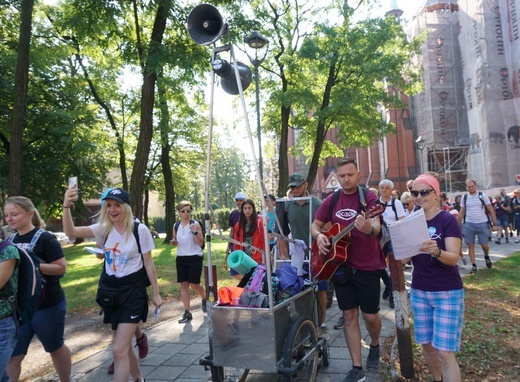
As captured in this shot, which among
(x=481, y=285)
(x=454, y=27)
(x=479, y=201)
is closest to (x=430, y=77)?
(x=454, y=27)

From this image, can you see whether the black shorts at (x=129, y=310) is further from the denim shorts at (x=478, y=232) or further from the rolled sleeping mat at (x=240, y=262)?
the denim shorts at (x=478, y=232)

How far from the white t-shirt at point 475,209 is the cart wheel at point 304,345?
23.4 ft

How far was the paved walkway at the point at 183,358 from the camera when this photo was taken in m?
4.40

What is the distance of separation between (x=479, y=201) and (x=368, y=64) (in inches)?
392

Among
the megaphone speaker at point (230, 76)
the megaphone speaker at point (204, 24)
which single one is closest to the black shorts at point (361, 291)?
the megaphone speaker at point (230, 76)

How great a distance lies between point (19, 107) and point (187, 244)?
4606mm

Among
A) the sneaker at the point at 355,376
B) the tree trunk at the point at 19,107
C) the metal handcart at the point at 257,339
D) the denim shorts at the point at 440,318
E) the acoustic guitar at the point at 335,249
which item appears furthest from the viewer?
the tree trunk at the point at 19,107

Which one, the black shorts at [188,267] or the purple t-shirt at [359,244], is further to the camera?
the black shorts at [188,267]

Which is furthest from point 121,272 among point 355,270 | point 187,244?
point 187,244

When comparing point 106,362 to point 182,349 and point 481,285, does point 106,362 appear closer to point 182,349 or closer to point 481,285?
point 182,349

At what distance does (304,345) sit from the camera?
3877mm

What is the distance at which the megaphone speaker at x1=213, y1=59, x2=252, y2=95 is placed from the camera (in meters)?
3.56

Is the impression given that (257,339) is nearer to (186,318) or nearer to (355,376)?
(355,376)

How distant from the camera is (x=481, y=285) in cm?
812
